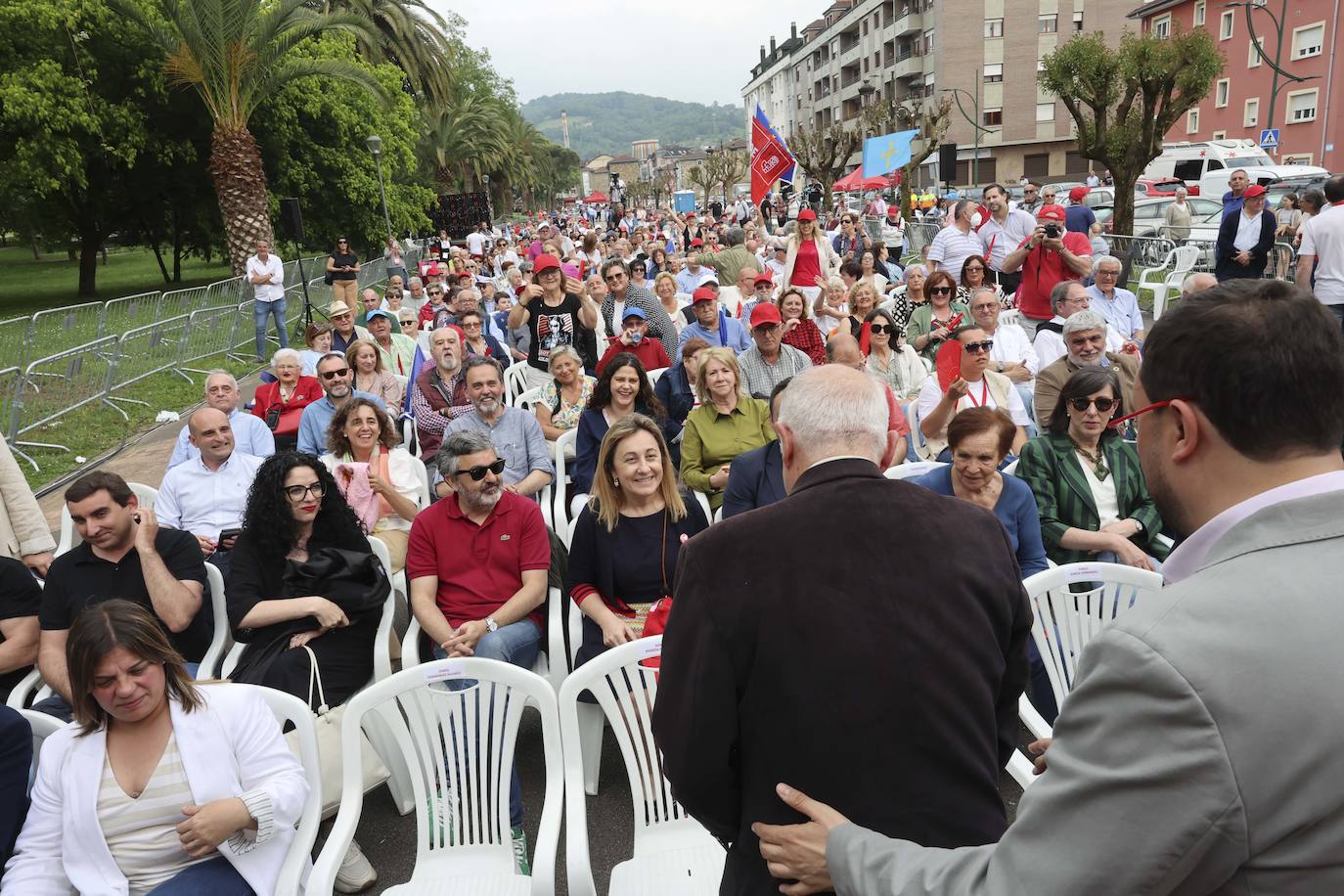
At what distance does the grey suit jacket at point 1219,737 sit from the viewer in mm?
849

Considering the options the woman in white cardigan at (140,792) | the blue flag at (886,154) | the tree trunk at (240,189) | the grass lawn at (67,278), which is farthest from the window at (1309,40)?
the woman in white cardigan at (140,792)

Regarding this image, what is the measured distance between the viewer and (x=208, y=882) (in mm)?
2615

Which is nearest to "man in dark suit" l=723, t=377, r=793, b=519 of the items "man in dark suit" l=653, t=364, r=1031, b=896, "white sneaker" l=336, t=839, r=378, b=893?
"white sneaker" l=336, t=839, r=378, b=893

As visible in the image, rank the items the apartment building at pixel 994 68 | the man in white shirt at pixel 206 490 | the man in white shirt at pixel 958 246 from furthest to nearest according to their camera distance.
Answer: the apartment building at pixel 994 68 < the man in white shirt at pixel 958 246 < the man in white shirt at pixel 206 490

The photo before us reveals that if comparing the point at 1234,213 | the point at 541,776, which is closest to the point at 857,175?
the point at 1234,213

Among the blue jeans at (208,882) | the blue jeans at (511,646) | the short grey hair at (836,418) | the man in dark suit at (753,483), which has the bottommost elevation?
the blue jeans at (208,882)

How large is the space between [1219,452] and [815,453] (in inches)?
30.9

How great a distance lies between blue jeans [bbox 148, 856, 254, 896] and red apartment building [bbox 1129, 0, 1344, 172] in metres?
36.1

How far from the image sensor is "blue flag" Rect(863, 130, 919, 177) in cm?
2002

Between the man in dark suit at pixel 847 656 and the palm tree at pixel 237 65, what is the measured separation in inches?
729

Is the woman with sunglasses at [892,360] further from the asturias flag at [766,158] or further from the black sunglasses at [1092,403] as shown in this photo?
the asturias flag at [766,158]

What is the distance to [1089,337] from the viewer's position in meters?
5.36

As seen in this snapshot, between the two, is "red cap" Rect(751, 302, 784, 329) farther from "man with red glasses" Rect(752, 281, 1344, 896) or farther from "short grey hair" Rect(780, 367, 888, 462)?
"man with red glasses" Rect(752, 281, 1344, 896)

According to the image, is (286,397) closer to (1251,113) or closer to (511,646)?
(511,646)
